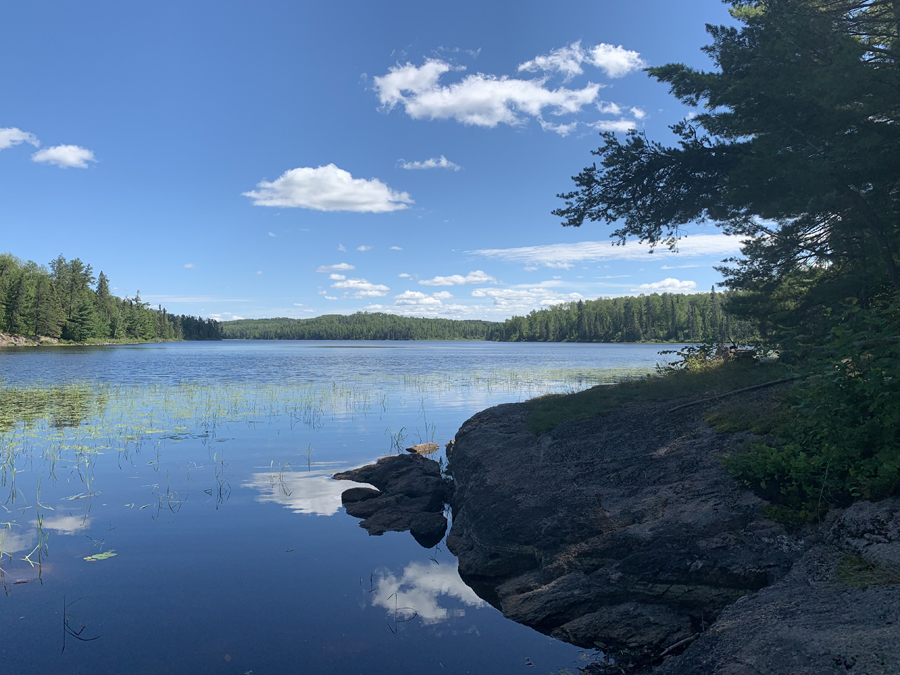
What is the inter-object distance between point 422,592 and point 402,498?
3875 millimetres

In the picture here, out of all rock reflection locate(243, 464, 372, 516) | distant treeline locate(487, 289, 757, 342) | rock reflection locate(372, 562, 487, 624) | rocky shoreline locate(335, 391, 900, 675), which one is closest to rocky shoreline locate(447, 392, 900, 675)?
rocky shoreline locate(335, 391, 900, 675)

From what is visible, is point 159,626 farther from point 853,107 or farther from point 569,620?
point 853,107

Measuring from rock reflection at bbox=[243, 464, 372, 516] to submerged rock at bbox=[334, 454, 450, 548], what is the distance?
1.34 ft

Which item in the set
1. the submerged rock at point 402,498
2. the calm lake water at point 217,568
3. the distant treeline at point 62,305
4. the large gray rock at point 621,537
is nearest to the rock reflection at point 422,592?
the calm lake water at point 217,568

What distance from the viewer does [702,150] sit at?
1406 cm

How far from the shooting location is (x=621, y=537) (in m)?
6.66

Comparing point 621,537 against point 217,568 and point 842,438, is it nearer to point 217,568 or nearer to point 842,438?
point 842,438

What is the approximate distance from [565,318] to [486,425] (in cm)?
18506

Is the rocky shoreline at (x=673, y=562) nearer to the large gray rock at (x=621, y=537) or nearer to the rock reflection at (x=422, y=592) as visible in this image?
the large gray rock at (x=621, y=537)

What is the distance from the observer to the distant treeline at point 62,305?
92812 mm

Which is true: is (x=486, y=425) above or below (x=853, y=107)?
below

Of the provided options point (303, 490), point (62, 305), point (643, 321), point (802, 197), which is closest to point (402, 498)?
point (303, 490)

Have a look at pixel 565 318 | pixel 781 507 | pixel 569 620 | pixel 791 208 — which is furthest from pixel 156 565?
→ pixel 565 318

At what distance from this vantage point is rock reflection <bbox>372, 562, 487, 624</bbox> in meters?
7.16
